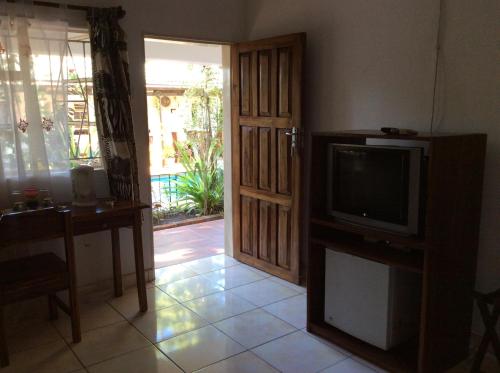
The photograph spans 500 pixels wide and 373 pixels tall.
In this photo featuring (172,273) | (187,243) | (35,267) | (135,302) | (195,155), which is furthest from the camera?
(195,155)

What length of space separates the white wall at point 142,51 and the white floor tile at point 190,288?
28 centimetres

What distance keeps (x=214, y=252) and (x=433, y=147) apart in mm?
2740

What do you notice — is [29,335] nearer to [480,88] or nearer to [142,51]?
[142,51]

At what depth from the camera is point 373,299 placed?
7.77ft

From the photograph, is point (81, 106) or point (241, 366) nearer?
point (241, 366)

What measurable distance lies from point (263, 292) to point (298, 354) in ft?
2.82

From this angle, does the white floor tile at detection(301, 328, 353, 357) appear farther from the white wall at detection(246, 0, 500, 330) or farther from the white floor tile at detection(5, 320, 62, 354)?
the white floor tile at detection(5, 320, 62, 354)

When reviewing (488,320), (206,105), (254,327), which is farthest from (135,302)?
(206,105)

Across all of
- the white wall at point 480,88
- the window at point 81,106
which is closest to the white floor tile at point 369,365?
the white wall at point 480,88

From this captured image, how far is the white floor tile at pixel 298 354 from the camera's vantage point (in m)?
2.35

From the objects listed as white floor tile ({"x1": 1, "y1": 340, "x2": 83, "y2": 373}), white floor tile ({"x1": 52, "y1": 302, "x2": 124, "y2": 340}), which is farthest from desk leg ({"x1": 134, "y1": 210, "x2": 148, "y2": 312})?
white floor tile ({"x1": 1, "y1": 340, "x2": 83, "y2": 373})

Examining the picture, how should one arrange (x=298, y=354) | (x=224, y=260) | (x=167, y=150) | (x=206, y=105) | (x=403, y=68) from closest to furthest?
(x=298, y=354) < (x=403, y=68) < (x=224, y=260) < (x=206, y=105) < (x=167, y=150)

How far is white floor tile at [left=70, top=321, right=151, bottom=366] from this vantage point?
246 centimetres

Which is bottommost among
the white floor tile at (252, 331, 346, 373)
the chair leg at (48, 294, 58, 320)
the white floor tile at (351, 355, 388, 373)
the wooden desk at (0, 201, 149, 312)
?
the white floor tile at (351, 355, 388, 373)
